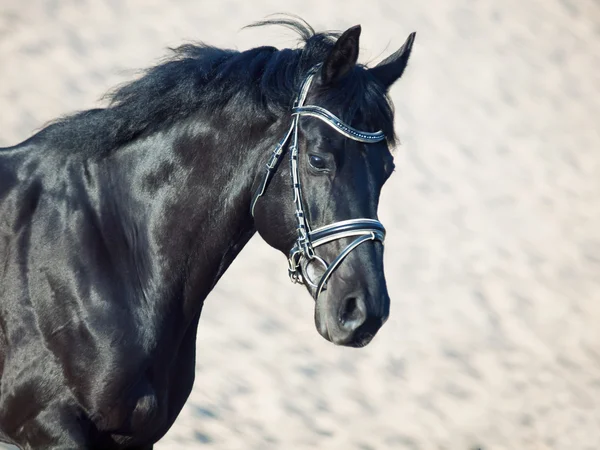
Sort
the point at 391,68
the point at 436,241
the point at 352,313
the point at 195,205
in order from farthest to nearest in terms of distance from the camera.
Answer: the point at 436,241
the point at 391,68
the point at 195,205
the point at 352,313

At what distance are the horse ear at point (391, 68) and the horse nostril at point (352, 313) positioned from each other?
78 cm

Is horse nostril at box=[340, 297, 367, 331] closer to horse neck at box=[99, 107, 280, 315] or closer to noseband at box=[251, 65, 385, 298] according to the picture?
noseband at box=[251, 65, 385, 298]

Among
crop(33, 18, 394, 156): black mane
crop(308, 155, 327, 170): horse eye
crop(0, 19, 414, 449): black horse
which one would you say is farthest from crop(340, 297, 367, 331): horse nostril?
crop(33, 18, 394, 156): black mane

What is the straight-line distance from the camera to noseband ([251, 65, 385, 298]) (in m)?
2.40

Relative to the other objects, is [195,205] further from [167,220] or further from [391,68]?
[391,68]

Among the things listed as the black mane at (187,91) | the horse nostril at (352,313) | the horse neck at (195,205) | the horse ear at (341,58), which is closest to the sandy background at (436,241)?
the horse neck at (195,205)

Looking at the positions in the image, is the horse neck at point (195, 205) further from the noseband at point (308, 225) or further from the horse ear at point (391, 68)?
the horse ear at point (391, 68)

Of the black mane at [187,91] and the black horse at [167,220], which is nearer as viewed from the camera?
the black horse at [167,220]

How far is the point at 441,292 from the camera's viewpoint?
6.95 meters

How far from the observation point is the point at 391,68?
9.36 feet

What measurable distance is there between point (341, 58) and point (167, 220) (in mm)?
709

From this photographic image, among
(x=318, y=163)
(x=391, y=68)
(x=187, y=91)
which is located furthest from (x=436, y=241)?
(x=318, y=163)

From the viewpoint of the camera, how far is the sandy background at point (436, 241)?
540 centimetres

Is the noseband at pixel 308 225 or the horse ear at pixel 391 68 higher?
the horse ear at pixel 391 68
